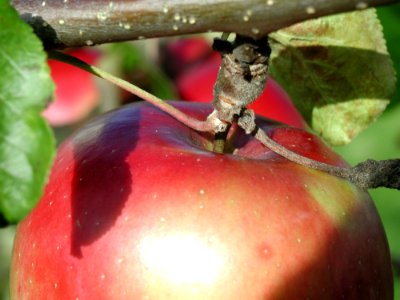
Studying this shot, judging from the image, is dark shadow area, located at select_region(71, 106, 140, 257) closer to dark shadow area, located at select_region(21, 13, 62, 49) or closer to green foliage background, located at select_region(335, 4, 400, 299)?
dark shadow area, located at select_region(21, 13, 62, 49)

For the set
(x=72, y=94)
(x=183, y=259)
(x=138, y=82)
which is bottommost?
(x=72, y=94)

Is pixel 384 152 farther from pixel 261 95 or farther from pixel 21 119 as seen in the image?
pixel 21 119

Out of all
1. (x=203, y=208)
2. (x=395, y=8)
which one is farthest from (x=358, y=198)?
(x=395, y=8)

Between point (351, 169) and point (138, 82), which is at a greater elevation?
point (351, 169)

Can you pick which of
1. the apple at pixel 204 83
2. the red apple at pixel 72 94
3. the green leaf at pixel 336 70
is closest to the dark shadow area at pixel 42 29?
the green leaf at pixel 336 70

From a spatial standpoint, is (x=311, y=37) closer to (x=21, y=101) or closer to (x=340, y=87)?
(x=340, y=87)

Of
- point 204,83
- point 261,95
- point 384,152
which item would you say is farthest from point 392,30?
point 384,152

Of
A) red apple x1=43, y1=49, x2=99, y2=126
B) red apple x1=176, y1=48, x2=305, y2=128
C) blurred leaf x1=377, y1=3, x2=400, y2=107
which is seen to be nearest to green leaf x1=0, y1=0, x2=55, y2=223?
blurred leaf x1=377, y1=3, x2=400, y2=107
